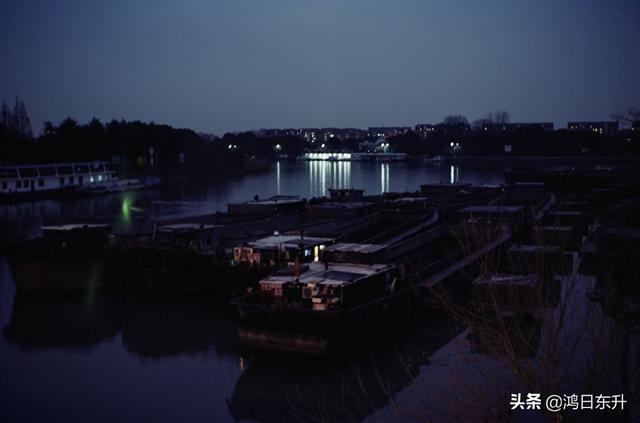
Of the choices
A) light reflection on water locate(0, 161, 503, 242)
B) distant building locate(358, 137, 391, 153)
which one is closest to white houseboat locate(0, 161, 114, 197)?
light reflection on water locate(0, 161, 503, 242)

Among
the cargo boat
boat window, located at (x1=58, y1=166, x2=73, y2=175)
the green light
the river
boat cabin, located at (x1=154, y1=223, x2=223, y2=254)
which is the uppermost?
boat window, located at (x1=58, y1=166, x2=73, y2=175)

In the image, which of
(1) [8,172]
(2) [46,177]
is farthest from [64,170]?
(1) [8,172]

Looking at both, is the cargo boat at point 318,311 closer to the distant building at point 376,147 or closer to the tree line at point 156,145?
the tree line at point 156,145

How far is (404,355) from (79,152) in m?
45.8

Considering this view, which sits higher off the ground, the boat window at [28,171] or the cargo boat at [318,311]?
the boat window at [28,171]

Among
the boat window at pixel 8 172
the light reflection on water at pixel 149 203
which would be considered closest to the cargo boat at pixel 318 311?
the light reflection on water at pixel 149 203

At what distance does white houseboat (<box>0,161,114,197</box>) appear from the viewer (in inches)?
1446

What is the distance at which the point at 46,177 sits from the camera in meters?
39.1

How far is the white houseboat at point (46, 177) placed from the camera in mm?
36719

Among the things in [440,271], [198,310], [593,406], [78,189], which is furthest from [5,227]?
[593,406]

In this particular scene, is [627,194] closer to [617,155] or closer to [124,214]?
[124,214]

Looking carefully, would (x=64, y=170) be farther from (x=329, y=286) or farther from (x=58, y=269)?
(x=329, y=286)

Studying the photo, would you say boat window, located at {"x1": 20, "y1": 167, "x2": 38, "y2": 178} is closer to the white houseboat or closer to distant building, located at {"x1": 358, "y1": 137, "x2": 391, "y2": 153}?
the white houseboat

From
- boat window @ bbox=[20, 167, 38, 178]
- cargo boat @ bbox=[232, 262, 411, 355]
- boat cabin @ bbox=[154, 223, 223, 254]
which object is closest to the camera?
cargo boat @ bbox=[232, 262, 411, 355]
